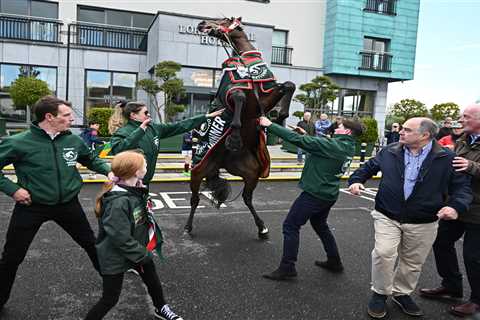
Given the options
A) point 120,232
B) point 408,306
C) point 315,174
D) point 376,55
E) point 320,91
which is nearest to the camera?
point 120,232

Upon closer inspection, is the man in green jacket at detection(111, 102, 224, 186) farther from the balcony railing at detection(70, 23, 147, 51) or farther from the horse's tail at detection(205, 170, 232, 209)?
the balcony railing at detection(70, 23, 147, 51)

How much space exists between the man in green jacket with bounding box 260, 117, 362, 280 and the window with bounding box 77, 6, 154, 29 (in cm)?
1751

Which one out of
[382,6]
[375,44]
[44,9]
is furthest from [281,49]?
[44,9]

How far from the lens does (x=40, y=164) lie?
2900 millimetres

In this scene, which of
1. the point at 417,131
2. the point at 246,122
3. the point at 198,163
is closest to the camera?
the point at 417,131

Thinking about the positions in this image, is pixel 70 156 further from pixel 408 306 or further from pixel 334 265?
pixel 408 306

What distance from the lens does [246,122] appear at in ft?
15.2

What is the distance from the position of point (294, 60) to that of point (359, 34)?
3.68 metres

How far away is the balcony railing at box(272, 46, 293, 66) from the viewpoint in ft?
67.2

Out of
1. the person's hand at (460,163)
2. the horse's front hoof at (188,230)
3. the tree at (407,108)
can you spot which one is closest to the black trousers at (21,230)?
the horse's front hoof at (188,230)

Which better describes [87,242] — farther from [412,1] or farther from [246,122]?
[412,1]

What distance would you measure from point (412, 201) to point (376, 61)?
20037 millimetres

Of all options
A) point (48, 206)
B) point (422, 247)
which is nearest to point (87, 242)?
point (48, 206)

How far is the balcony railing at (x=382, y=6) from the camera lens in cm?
2103
